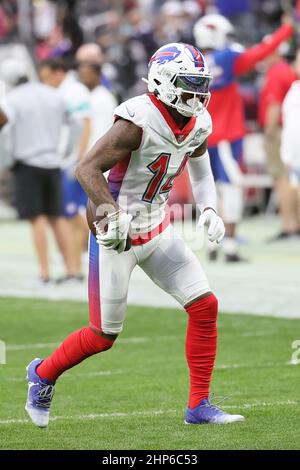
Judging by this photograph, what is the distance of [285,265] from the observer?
13.2 meters

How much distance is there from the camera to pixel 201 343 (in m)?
6.13

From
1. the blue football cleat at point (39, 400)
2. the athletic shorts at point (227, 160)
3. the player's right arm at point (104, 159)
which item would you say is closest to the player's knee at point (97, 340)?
the blue football cleat at point (39, 400)

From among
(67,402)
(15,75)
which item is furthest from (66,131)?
(67,402)

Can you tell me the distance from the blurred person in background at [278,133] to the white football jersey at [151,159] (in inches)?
367

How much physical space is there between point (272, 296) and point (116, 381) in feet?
11.9

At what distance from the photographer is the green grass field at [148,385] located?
5738mm

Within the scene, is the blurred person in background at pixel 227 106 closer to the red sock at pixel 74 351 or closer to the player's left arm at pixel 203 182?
the player's left arm at pixel 203 182

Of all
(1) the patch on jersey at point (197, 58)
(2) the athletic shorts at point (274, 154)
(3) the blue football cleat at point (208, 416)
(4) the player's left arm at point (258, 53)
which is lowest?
(2) the athletic shorts at point (274, 154)

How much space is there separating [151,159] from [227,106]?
7630mm

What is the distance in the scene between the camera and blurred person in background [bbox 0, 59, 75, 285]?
12.1 meters

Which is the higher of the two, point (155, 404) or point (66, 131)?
point (155, 404)

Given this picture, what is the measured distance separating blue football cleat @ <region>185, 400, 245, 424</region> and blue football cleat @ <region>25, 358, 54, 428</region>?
2.29ft

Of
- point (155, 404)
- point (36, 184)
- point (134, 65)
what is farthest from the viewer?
point (134, 65)
